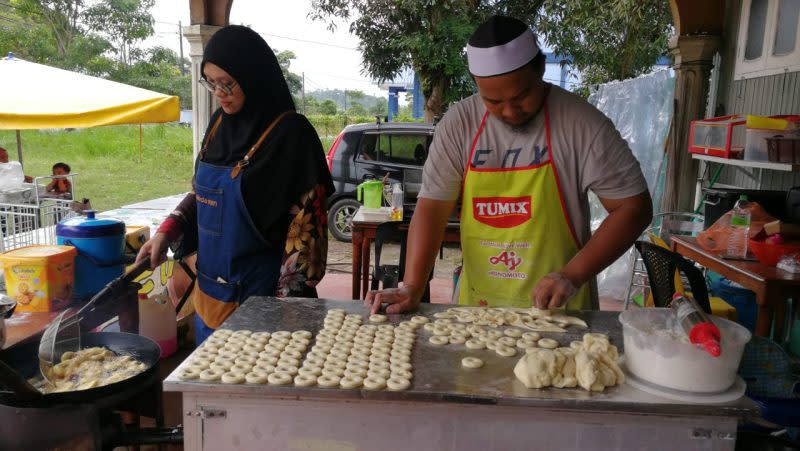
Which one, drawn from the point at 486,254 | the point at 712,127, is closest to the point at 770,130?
the point at 712,127

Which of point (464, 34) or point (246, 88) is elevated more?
point (464, 34)

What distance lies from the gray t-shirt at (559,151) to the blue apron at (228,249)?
0.64 metres

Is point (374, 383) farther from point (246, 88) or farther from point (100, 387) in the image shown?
point (246, 88)

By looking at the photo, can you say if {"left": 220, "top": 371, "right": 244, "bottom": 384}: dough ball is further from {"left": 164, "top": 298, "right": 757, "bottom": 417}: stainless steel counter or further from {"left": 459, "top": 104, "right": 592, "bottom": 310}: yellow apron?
{"left": 459, "top": 104, "right": 592, "bottom": 310}: yellow apron

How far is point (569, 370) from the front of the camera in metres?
1.35

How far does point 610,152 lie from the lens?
6.43 ft

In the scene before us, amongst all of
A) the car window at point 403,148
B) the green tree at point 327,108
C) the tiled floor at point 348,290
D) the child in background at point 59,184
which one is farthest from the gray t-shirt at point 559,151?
the green tree at point 327,108

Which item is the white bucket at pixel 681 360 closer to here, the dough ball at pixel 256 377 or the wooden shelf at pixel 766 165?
the dough ball at pixel 256 377

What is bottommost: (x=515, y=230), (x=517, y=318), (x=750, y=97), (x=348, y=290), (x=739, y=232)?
(x=348, y=290)

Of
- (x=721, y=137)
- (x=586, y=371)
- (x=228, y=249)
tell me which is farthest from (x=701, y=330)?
(x=721, y=137)

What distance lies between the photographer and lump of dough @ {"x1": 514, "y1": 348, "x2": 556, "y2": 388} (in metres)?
1.31

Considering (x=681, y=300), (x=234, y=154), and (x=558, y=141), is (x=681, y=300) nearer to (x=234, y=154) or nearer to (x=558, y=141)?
(x=558, y=141)

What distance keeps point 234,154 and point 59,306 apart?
1011 millimetres

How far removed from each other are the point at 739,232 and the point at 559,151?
2.24 m
